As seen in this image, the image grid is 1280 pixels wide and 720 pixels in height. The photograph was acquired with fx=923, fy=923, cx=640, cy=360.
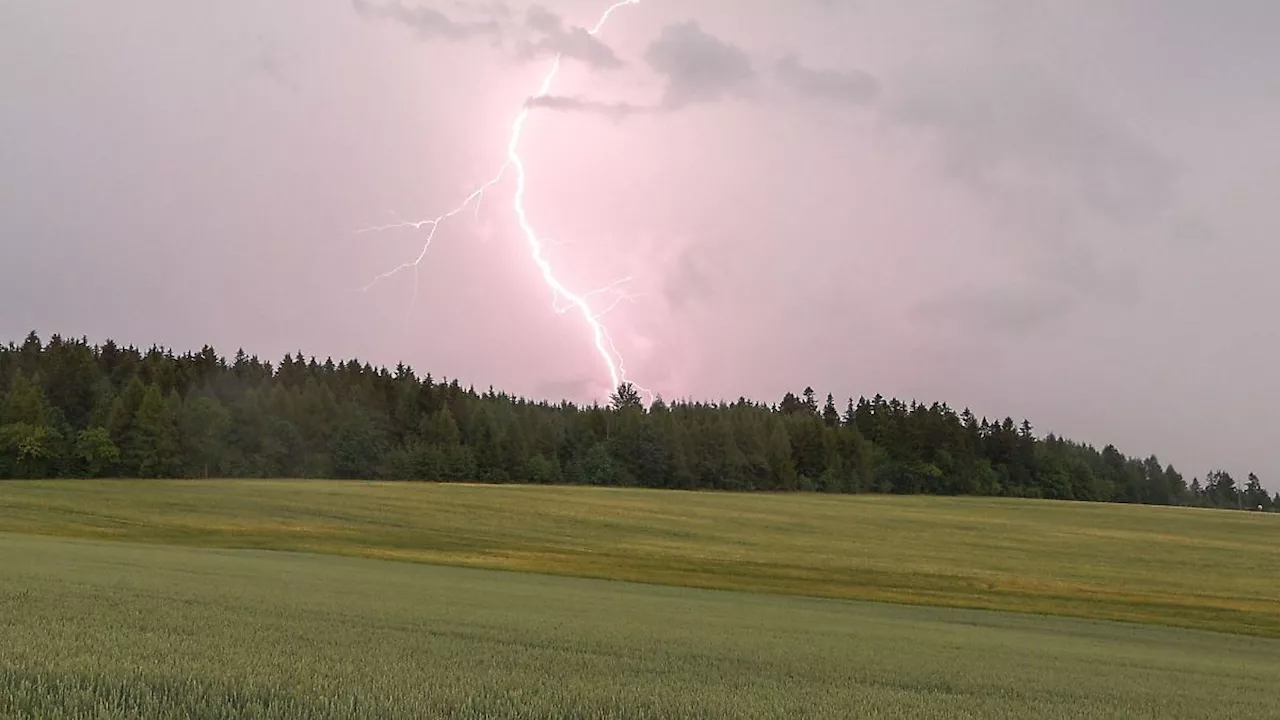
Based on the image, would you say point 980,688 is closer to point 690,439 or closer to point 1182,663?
point 1182,663

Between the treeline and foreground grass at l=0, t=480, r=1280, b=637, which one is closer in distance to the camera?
foreground grass at l=0, t=480, r=1280, b=637

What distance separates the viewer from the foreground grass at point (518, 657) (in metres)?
7.54

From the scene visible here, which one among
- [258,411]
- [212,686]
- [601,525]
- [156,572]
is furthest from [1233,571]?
[258,411]

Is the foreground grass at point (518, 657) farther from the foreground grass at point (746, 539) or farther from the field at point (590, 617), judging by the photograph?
the foreground grass at point (746, 539)

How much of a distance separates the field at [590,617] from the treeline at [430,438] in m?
43.8

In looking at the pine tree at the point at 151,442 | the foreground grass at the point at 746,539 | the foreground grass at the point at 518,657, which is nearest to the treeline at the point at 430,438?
the pine tree at the point at 151,442

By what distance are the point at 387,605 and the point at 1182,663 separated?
16.4 meters

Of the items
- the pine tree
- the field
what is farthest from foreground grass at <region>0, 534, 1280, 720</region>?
the pine tree

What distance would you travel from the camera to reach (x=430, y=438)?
438 ft

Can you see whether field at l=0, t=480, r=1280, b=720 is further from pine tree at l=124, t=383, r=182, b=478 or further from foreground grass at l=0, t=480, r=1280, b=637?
pine tree at l=124, t=383, r=182, b=478

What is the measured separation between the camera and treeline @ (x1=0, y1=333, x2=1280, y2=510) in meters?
104

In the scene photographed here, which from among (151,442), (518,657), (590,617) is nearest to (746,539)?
(590,617)

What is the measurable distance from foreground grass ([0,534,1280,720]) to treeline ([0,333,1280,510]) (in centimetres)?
8616

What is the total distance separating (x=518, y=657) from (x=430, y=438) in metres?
126
